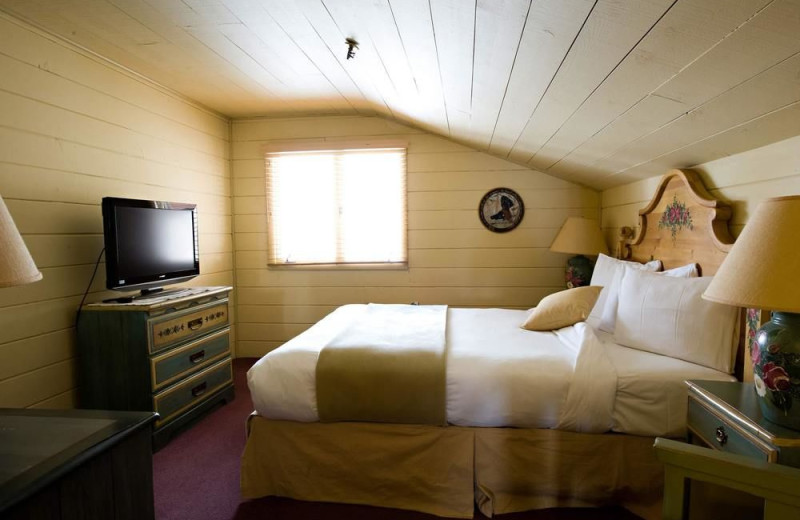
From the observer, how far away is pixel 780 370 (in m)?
1.08

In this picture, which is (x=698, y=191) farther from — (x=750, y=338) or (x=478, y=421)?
(x=478, y=421)

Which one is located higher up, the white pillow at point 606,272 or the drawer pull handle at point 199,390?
the white pillow at point 606,272

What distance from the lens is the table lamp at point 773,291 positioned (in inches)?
39.7

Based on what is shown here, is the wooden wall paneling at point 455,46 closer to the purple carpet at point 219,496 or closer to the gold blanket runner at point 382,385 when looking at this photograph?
the gold blanket runner at point 382,385

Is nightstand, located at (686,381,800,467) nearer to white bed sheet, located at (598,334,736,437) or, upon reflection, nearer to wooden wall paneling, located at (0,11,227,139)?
white bed sheet, located at (598,334,736,437)

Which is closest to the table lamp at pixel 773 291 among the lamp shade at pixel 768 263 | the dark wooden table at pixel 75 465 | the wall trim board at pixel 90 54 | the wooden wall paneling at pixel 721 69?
the lamp shade at pixel 768 263

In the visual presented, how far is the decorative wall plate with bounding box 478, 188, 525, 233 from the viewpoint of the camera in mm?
3521

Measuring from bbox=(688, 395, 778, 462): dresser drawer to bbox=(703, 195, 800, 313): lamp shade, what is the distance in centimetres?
40

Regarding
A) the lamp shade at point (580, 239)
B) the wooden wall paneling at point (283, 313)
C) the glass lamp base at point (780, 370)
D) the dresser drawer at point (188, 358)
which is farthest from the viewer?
the wooden wall paneling at point (283, 313)

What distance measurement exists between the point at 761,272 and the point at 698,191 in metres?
1.08

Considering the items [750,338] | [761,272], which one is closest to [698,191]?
[750,338]

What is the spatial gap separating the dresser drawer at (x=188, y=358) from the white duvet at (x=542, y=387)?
0.84 metres

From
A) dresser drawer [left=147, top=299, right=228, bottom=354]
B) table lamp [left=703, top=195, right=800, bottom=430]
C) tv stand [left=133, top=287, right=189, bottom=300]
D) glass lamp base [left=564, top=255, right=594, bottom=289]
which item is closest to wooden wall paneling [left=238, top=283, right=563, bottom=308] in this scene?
glass lamp base [left=564, top=255, right=594, bottom=289]

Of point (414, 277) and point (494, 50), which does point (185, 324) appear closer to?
point (414, 277)
